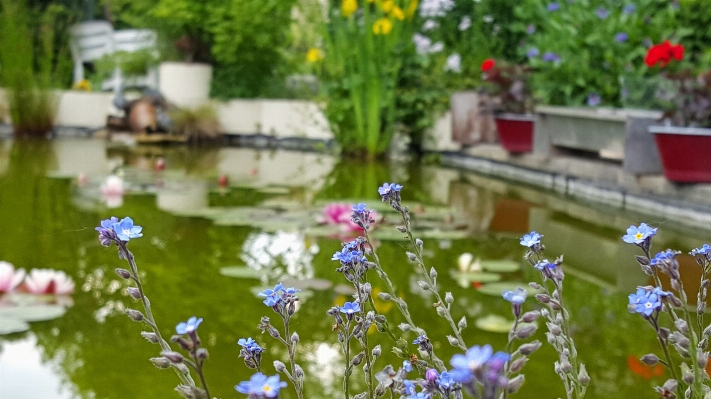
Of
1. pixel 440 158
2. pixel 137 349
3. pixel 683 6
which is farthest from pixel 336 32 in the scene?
pixel 137 349

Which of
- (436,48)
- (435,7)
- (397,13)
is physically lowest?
(436,48)

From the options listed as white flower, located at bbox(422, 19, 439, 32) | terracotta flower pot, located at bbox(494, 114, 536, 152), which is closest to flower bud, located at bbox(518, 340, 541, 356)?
terracotta flower pot, located at bbox(494, 114, 536, 152)

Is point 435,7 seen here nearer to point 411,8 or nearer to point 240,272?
point 411,8

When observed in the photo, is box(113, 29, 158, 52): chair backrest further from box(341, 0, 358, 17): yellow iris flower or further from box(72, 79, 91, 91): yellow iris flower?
box(341, 0, 358, 17): yellow iris flower

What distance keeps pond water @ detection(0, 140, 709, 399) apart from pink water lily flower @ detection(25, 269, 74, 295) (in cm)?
3

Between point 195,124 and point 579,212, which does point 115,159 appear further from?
point 579,212

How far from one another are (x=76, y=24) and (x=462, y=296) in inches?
341

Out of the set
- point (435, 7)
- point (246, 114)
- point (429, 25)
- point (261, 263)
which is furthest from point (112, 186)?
point (246, 114)

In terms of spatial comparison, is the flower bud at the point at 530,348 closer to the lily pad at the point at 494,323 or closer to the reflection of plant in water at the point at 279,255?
the lily pad at the point at 494,323

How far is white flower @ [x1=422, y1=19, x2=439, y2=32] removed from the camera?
6.35 meters

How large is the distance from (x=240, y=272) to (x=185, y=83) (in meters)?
5.65

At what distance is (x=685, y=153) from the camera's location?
10.4ft

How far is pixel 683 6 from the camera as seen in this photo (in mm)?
4578

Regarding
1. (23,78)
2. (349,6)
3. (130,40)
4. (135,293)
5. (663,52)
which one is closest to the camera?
(135,293)
